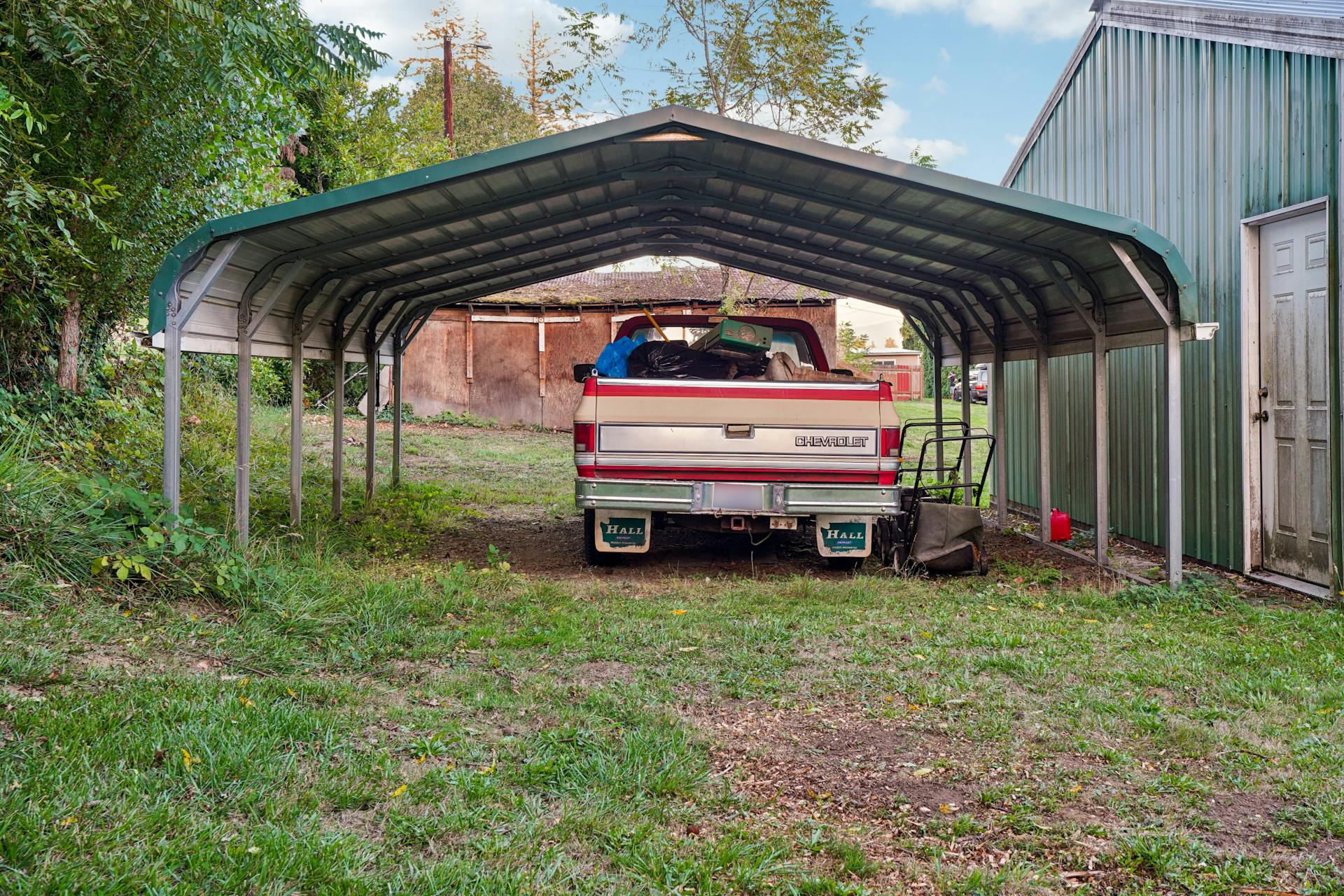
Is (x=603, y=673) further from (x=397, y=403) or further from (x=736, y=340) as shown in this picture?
(x=397, y=403)

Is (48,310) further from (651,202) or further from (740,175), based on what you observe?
(740,175)

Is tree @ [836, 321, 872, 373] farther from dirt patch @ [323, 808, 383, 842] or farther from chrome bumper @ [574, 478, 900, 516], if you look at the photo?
dirt patch @ [323, 808, 383, 842]

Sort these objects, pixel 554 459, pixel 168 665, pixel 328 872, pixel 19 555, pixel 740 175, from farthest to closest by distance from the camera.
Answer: pixel 554 459 → pixel 740 175 → pixel 19 555 → pixel 168 665 → pixel 328 872

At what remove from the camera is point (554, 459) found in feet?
57.9

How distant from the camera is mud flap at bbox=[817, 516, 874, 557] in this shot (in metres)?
7.73

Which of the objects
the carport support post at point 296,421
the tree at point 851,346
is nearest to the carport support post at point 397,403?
the carport support post at point 296,421

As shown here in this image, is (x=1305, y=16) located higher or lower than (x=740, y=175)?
higher

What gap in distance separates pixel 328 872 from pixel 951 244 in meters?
7.80

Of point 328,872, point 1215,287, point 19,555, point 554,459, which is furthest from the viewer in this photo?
point 554,459

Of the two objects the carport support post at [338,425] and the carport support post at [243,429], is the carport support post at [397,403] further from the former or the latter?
the carport support post at [243,429]

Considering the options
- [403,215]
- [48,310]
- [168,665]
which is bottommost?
[168,665]

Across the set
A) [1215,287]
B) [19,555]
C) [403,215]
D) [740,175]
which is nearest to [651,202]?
[740,175]

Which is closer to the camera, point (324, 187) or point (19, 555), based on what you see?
point (19, 555)

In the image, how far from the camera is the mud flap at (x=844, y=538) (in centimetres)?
773
